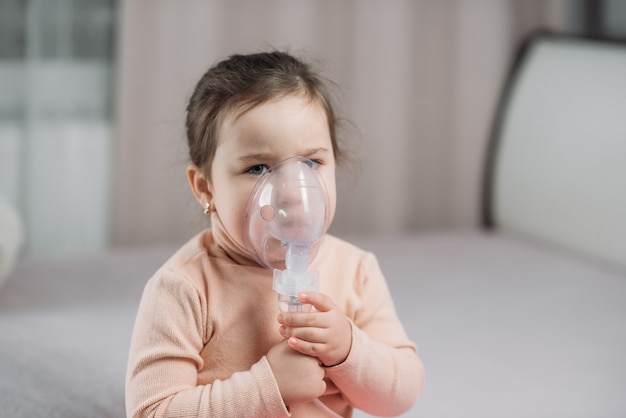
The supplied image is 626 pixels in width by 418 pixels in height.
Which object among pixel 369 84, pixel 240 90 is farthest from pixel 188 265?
pixel 369 84

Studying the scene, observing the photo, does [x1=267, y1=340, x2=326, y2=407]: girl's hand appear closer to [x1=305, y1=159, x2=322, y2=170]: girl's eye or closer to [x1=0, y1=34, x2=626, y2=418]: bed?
[x1=305, y1=159, x2=322, y2=170]: girl's eye

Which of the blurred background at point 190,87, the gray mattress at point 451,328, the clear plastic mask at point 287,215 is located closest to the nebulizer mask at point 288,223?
the clear plastic mask at point 287,215

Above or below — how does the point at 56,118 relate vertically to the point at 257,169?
below

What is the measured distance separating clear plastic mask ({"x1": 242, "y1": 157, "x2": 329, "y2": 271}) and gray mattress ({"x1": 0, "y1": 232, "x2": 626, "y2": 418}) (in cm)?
36

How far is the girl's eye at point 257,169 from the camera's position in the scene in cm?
74

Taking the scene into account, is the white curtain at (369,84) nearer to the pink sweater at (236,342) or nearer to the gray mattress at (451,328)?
the gray mattress at (451,328)

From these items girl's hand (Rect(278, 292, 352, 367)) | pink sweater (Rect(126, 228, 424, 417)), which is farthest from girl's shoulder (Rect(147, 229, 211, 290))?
girl's hand (Rect(278, 292, 352, 367))

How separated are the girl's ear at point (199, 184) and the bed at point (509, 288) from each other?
34 centimetres

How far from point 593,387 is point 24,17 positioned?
1.52 meters

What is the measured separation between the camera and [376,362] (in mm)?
778

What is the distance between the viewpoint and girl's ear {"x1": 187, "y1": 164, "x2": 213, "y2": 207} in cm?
81

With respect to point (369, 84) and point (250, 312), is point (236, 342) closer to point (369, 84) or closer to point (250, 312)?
point (250, 312)

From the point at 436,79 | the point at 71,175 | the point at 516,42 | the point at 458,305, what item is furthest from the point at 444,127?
the point at 71,175

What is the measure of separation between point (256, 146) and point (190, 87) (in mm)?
1035
